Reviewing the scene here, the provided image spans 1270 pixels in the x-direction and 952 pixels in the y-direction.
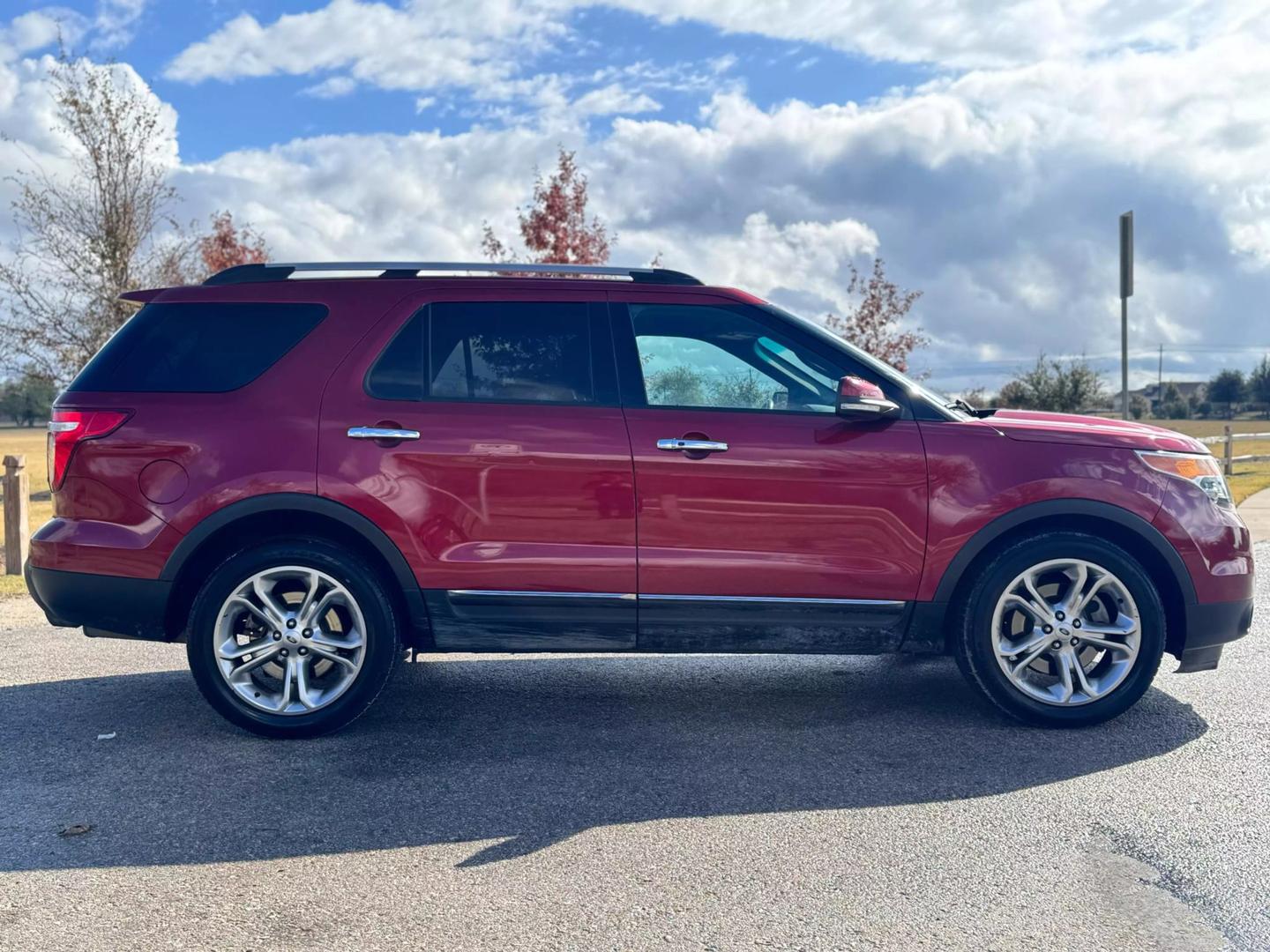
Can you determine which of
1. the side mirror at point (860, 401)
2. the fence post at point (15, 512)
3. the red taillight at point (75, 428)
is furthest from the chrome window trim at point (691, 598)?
the fence post at point (15, 512)

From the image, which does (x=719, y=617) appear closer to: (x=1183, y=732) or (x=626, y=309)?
(x=626, y=309)

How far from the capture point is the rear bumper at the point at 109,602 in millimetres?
4797

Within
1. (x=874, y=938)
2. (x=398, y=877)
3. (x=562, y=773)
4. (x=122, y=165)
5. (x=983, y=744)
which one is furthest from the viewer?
(x=122, y=165)

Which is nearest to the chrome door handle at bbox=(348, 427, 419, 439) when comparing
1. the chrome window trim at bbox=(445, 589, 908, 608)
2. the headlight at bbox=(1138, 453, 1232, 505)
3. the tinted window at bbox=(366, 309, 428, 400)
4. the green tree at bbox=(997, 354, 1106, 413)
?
the tinted window at bbox=(366, 309, 428, 400)

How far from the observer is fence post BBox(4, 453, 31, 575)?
9.51 meters

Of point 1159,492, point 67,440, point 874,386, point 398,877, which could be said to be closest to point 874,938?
point 398,877

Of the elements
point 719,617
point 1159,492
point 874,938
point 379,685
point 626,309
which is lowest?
point 874,938

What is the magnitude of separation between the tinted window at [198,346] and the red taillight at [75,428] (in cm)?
12

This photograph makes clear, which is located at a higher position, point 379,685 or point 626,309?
point 626,309

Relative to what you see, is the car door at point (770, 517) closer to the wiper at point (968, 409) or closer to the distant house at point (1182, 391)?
the wiper at point (968, 409)

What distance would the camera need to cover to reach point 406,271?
501cm

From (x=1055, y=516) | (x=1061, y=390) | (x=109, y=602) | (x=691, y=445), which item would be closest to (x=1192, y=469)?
(x=1055, y=516)

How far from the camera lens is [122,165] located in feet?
59.6

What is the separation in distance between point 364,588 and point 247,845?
1.31 meters
